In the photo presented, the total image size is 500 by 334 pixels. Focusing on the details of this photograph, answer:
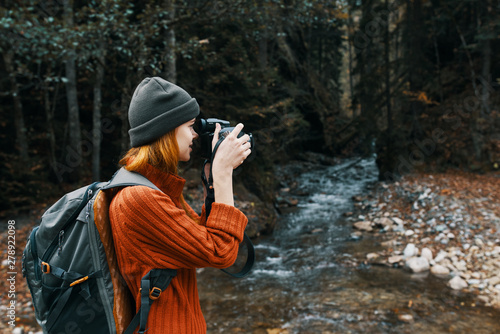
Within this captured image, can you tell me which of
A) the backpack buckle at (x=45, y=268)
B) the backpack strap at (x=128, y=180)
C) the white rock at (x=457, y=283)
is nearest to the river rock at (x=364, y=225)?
the white rock at (x=457, y=283)

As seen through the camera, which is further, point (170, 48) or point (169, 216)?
point (170, 48)

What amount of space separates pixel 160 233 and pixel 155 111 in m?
0.55

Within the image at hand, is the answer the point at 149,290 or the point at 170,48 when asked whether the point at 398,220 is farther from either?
the point at 149,290

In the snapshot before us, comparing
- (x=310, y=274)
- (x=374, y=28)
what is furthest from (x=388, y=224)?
(x=374, y=28)

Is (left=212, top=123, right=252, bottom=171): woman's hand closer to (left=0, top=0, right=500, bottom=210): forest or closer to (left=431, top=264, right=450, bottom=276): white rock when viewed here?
(left=0, top=0, right=500, bottom=210): forest

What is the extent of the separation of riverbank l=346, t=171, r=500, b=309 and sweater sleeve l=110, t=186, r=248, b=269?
241 inches

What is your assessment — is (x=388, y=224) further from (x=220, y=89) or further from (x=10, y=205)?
(x=10, y=205)

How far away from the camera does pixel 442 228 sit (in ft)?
28.2

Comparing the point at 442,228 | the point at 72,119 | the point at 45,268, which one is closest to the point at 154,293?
the point at 45,268

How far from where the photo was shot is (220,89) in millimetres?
10203

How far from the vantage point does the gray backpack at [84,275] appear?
1376 millimetres

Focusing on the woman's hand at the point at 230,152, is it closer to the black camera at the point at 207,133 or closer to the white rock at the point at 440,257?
the black camera at the point at 207,133

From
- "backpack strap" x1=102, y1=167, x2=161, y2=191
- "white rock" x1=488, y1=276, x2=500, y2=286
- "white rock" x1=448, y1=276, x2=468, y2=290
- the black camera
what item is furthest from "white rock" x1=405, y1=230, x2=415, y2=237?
"backpack strap" x1=102, y1=167, x2=161, y2=191

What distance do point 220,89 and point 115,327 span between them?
366 inches
